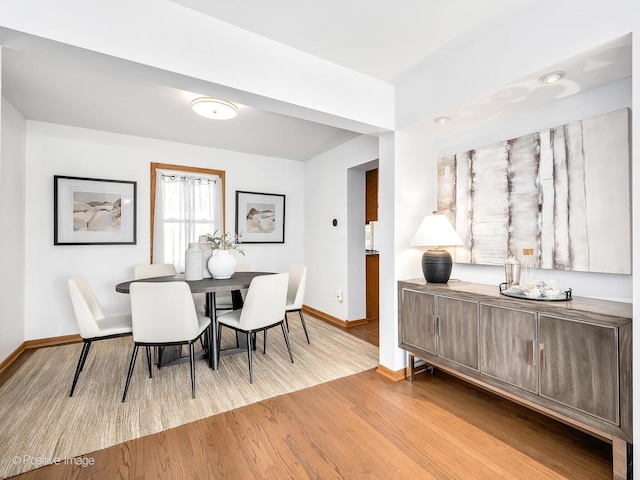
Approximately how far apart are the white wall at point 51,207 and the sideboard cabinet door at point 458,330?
Answer: 3.30m

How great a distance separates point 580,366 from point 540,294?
437mm

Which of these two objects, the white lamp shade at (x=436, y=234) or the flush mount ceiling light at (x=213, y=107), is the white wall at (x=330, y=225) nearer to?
the white lamp shade at (x=436, y=234)

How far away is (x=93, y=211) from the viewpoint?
3.60 m

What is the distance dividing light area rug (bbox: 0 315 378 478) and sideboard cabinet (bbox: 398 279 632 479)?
96 centimetres

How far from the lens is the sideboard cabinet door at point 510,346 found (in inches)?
69.3

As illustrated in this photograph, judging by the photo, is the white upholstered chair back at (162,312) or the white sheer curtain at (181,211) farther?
the white sheer curtain at (181,211)

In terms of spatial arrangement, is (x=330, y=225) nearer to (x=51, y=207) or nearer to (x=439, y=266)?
(x=439, y=266)

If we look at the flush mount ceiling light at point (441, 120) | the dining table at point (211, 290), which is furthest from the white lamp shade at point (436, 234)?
the dining table at point (211, 290)

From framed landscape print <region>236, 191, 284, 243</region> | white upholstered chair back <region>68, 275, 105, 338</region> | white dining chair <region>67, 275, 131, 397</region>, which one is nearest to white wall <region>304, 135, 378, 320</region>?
framed landscape print <region>236, 191, 284, 243</region>

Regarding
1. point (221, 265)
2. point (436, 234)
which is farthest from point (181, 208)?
point (436, 234)

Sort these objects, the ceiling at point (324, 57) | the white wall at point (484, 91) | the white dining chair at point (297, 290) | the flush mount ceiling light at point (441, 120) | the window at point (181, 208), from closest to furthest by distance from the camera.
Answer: the white wall at point (484, 91)
the ceiling at point (324, 57)
the flush mount ceiling light at point (441, 120)
the white dining chair at point (297, 290)
the window at point (181, 208)

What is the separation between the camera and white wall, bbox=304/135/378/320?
4.04 metres

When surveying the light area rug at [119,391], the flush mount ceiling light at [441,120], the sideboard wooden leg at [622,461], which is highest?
the flush mount ceiling light at [441,120]

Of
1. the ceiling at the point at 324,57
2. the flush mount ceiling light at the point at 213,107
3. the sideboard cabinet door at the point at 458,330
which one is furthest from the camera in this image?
the flush mount ceiling light at the point at 213,107
